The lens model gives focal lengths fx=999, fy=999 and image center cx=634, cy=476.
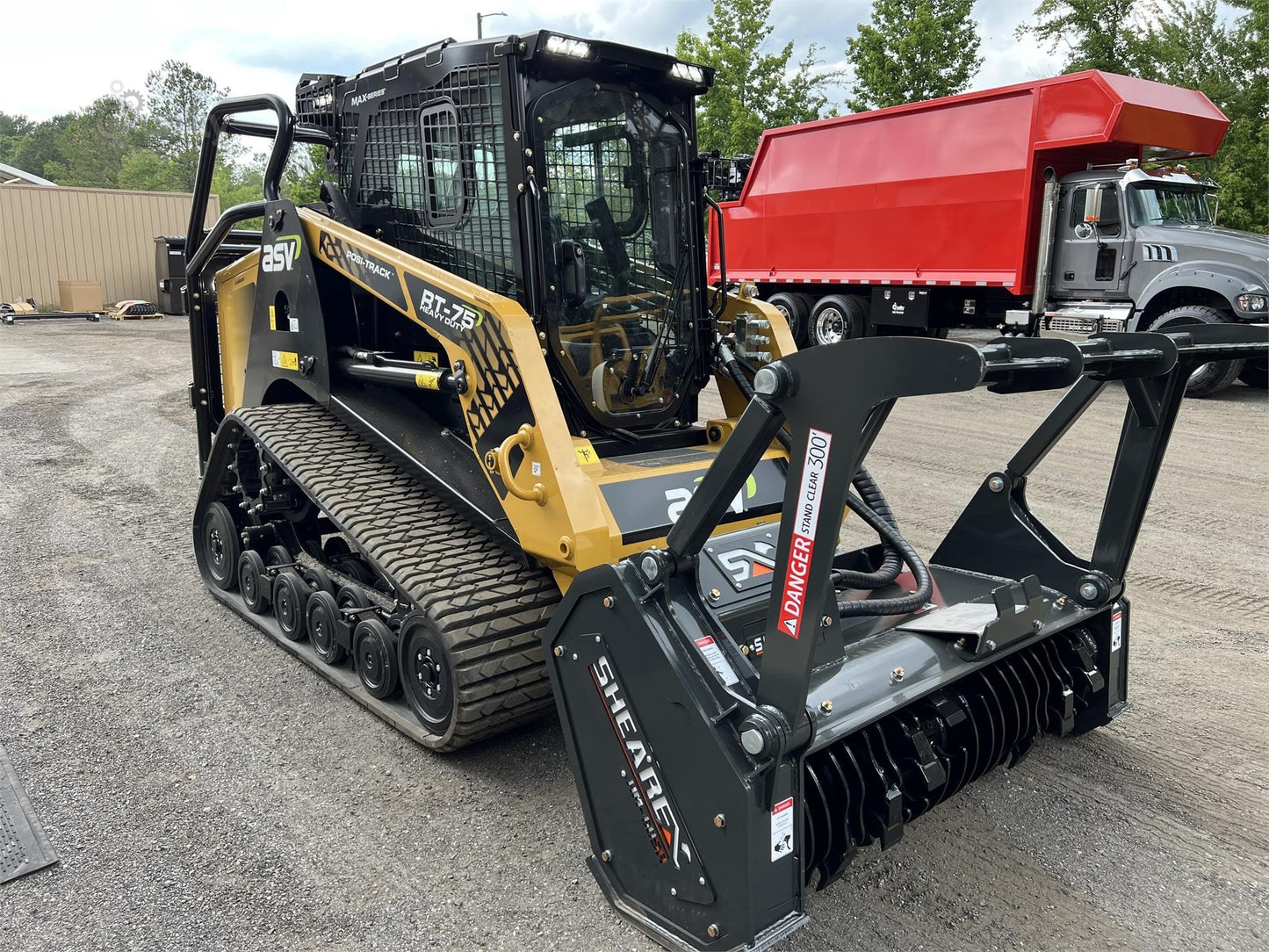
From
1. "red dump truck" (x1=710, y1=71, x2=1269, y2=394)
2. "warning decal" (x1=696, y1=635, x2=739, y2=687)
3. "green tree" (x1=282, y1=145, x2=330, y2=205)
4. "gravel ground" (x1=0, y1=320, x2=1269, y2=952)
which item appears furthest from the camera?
"green tree" (x1=282, y1=145, x2=330, y2=205)

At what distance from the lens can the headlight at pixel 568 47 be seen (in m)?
3.50

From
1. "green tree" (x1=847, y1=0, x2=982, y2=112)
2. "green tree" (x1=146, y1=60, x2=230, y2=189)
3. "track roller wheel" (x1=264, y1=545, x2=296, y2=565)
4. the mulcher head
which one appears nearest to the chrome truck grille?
the mulcher head

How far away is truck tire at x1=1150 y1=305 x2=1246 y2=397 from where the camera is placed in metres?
10.9

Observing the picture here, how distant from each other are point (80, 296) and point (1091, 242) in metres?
19.8

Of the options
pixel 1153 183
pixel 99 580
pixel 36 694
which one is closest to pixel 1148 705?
pixel 36 694

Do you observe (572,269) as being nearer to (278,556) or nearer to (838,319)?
(278,556)

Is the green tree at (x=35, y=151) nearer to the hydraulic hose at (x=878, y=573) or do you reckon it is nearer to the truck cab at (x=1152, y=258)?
the truck cab at (x=1152, y=258)

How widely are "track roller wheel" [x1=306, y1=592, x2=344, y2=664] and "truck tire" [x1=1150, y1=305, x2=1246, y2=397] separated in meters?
10.1

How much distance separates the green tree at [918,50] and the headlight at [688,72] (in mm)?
18294

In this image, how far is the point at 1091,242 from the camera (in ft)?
39.2

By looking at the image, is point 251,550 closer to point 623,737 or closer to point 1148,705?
point 623,737

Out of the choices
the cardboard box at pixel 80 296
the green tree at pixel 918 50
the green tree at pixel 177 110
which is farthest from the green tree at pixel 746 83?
the green tree at pixel 177 110

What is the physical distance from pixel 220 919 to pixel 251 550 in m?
2.30

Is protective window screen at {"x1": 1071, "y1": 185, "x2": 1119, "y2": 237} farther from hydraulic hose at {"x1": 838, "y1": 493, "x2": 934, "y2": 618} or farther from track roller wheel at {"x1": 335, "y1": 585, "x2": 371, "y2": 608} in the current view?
track roller wheel at {"x1": 335, "y1": 585, "x2": 371, "y2": 608}
